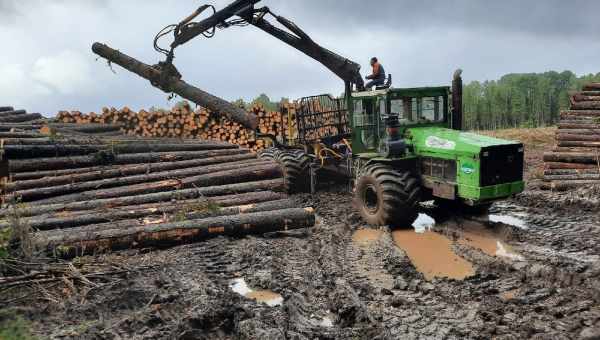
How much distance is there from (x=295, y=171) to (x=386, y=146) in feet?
11.4

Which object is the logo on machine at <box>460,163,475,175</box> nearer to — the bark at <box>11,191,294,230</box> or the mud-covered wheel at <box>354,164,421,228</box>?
the mud-covered wheel at <box>354,164,421,228</box>

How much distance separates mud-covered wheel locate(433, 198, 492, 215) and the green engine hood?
1.28 meters

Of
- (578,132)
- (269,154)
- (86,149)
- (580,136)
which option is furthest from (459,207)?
(86,149)

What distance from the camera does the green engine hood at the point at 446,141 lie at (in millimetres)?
Result: 8609

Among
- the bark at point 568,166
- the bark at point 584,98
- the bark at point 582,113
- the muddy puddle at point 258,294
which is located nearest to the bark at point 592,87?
the bark at point 584,98

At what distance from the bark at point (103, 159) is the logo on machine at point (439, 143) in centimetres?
472

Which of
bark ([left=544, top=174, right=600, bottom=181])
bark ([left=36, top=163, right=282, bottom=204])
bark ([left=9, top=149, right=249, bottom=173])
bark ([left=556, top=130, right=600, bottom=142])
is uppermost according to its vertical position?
bark ([left=9, top=149, right=249, bottom=173])

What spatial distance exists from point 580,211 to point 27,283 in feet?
31.5

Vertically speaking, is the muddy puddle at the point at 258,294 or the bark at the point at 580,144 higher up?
the bark at the point at 580,144

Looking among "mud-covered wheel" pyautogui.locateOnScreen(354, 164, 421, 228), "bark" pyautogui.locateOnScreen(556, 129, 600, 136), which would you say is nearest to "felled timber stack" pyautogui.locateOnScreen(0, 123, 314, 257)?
"mud-covered wheel" pyautogui.locateOnScreen(354, 164, 421, 228)

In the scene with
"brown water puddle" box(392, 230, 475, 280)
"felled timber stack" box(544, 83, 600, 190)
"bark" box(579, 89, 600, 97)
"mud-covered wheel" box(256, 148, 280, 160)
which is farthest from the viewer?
"bark" box(579, 89, 600, 97)

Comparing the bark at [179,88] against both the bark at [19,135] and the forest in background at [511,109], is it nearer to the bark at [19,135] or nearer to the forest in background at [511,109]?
the bark at [19,135]

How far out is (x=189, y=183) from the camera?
32.0ft

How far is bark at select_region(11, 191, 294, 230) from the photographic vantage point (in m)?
7.74
